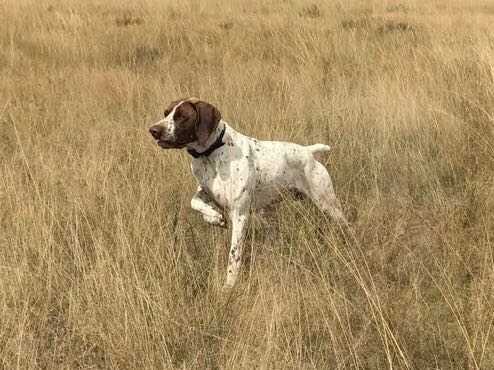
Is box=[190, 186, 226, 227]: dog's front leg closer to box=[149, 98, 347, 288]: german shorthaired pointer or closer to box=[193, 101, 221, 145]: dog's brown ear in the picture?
box=[149, 98, 347, 288]: german shorthaired pointer

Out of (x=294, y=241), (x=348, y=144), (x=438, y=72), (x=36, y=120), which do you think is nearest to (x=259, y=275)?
(x=294, y=241)

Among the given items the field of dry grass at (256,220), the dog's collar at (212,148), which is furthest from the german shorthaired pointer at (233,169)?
the field of dry grass at (256,220)

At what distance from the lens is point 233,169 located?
2992 mm

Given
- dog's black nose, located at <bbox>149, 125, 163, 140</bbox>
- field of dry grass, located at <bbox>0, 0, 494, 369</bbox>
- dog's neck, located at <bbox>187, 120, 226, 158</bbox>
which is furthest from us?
dog's neck, located at <bbox>187, 120, 226, 158</bbox>

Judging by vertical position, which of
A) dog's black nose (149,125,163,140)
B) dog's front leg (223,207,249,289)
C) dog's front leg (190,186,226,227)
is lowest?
dog's front leg (223,207,249,289)

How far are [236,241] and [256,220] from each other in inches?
17.9

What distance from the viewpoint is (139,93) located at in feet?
18.4

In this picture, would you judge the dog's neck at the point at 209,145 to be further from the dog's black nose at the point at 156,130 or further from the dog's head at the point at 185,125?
the dog's black nose at the point at 156,130

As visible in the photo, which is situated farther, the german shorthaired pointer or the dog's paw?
the dog's paw

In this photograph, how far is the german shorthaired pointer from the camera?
285 centimetres

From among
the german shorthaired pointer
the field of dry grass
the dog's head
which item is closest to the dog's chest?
the german shorthaired pointer

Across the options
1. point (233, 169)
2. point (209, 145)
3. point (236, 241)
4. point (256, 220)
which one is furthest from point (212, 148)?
point (256, 220)

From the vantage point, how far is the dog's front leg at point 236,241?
9.34ft

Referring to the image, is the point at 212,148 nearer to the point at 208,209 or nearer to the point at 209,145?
the point at 209,145
